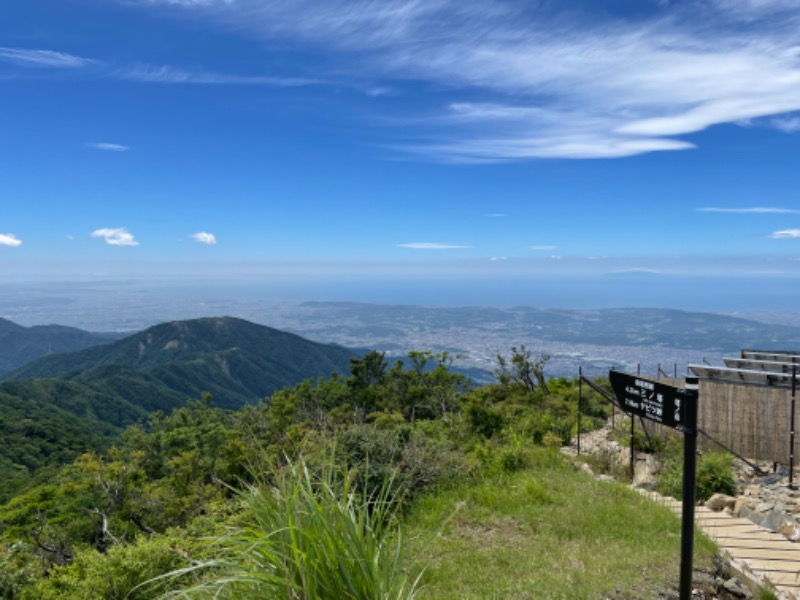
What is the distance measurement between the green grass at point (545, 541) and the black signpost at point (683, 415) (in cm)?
81

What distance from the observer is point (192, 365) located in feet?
448

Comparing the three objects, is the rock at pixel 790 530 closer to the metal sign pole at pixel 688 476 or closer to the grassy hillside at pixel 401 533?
the grassy hillside at pixel 401 533

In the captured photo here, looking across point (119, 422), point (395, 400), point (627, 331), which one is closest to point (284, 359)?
point (119, 422)

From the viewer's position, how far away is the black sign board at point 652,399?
11.6 ft

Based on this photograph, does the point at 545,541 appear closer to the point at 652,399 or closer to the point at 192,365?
the point at 652,399

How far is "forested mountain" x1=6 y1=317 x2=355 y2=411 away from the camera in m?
110

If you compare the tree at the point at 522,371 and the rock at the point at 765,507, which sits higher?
the rock at the point at 765,507

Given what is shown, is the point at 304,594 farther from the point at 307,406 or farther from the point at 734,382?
the point at 307,406

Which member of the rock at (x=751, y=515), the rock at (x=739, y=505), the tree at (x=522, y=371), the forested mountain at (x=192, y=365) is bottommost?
the forested mountain at (x=192, y=365)

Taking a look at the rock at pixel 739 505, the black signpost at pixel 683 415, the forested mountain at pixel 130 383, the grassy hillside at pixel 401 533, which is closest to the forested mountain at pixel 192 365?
the forested mountain at pixel 130 383

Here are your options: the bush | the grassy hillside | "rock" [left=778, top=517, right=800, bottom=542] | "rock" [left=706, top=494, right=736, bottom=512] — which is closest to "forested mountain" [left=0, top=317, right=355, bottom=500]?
the grassy hillside

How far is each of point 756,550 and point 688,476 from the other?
8.70ft

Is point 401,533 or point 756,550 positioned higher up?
point 401,533

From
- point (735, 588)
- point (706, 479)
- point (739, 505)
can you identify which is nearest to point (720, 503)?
point (739, 505)
